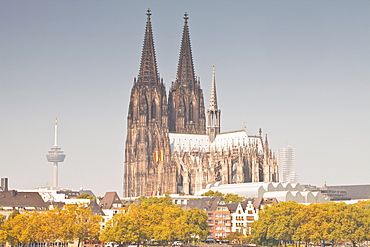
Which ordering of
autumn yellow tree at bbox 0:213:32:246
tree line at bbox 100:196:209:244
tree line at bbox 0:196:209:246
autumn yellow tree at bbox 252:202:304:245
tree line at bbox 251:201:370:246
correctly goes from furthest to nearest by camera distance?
autumn yellow tree at bbox 252:202:304:245
tree line at bbox 251:201:370:246
tree line at bbox 100:196:209:244
tree line at bbox 0:196:209:246
autumn yellow tree at bbox 0:213:32:246

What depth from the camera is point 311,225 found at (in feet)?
443

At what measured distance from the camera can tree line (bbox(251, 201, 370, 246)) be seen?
435 ft

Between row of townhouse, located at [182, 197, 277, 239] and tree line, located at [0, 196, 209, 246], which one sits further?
row of townhouse, located at [182, 197, 277, 239]

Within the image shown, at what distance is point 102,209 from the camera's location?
164 metres

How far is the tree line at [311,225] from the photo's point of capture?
13250 cm

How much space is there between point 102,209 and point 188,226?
31.4 metres

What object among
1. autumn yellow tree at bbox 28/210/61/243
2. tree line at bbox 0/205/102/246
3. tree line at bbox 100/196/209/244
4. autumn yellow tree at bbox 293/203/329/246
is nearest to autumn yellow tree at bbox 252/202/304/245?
autumn yellow tree at bbox 293/203/329/246

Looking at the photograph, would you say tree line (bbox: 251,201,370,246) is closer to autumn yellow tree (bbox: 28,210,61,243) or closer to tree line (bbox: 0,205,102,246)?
tree line (bbox: 0,205,102,246)

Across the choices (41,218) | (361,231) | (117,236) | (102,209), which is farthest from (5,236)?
(361,231)

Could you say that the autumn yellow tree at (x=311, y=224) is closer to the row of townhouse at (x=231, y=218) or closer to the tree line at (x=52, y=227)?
the row of townhouse at (x=231, y=218)

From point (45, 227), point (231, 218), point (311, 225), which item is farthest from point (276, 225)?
point (45, 227)

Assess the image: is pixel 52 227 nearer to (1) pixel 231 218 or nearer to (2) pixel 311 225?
(2) pixel 311 225

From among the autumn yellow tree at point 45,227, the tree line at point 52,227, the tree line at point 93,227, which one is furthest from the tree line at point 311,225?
the autumn yellow tree at point 45,227

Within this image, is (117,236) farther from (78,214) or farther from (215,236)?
(215,236)
